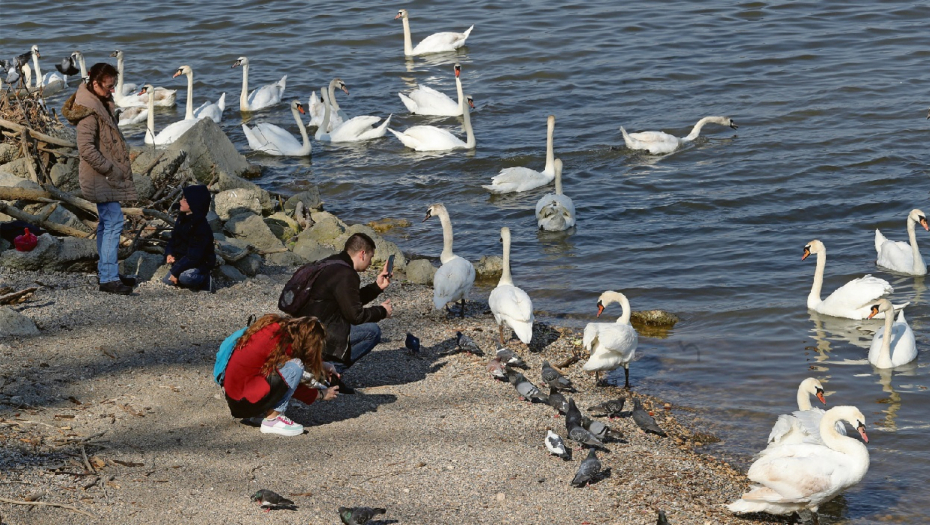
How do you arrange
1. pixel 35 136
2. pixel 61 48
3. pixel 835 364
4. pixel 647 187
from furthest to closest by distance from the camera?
pixel 61 48 → pixel 647 187 → pixel 35 136 → pixel 835 364

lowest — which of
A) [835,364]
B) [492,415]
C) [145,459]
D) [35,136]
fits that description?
[835,364]

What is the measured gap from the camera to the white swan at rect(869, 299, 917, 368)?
1052 centimetres

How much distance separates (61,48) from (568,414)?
21989mm

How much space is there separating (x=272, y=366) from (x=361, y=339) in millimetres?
1580

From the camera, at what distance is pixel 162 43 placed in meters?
27.0

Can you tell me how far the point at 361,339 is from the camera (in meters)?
8.84

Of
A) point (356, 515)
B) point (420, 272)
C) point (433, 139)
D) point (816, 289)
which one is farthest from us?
point (433, 139)

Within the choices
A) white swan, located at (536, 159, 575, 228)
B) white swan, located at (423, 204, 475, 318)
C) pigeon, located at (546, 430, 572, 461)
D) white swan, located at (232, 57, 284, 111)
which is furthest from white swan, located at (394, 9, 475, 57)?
pigeon, located at (546, 430, 572, 461)

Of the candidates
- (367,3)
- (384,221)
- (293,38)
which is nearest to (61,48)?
(293,38)

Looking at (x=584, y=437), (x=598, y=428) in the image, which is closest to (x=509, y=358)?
(x=598, y=428)

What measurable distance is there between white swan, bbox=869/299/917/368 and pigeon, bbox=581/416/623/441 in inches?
139

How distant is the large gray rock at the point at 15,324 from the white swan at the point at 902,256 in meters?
9.57

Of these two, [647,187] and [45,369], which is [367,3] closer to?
[647,187]

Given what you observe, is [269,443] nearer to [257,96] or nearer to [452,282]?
[452,282]
